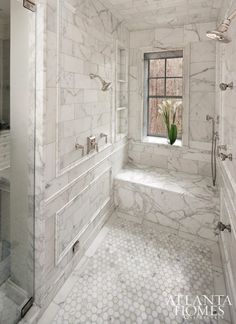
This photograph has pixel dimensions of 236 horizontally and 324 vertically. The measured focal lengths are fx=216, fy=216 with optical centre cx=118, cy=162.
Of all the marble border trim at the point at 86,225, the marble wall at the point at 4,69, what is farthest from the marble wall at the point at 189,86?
the marble wall at the point at 4,69

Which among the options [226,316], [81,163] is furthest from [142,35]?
[226,316]

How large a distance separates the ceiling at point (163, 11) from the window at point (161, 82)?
40cm

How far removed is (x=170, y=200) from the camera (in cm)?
245

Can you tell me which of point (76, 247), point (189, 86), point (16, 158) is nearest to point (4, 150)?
point (16, 158)

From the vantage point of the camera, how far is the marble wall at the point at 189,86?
2.67 meters

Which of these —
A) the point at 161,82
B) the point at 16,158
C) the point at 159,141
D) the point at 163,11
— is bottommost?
the point at 16,158

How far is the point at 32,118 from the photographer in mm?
1346

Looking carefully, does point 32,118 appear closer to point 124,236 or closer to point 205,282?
point 124,236

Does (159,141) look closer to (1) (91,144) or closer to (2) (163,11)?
(1) (91,144)

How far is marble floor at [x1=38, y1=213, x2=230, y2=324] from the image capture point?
1.49 metres

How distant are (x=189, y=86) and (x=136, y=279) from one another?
2.32 metres

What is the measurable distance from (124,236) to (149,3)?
2.45m

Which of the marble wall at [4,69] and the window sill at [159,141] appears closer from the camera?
the marble wall at [4,69]

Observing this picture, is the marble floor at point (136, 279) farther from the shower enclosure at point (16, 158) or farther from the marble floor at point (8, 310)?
the shower enclosure at point (16, 158)
